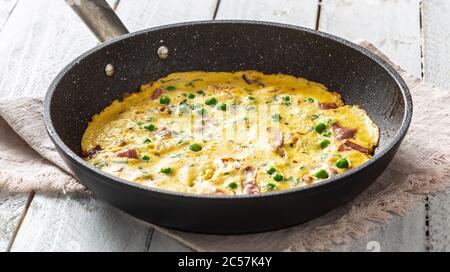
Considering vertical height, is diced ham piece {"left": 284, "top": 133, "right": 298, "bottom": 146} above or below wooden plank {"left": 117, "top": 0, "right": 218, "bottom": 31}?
below

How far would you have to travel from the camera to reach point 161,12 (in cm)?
517

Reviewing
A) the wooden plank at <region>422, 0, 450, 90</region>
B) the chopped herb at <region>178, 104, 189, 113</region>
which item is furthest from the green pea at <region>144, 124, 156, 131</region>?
the wooden plank at <region>422, 0, 450, 90</region>

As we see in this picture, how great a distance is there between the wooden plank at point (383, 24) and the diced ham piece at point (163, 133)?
1675mm

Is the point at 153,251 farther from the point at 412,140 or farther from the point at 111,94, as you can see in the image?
the point at 412,140

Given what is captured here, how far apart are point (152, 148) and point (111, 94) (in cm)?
61

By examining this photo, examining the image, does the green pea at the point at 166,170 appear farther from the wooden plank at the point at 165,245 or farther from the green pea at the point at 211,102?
the green pea at the point at 211,102

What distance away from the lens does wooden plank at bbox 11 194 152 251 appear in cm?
314

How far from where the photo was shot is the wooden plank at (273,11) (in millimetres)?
5051

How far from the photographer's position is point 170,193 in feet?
9.02

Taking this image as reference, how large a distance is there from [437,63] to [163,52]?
1.69 metres

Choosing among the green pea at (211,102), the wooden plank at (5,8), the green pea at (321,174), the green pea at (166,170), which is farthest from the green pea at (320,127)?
the wooden plank at (5,8)

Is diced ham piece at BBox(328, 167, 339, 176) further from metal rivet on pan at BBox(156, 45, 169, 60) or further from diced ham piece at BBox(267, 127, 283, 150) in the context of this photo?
metal rivet on pan at BBox(156, 45, 169, 60)

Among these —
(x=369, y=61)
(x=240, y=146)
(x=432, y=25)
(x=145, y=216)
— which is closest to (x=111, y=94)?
(x=240, y=146)

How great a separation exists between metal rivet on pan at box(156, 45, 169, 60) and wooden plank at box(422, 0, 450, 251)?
1539 mm
